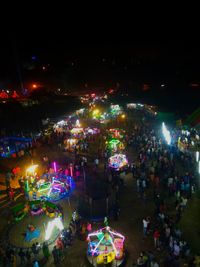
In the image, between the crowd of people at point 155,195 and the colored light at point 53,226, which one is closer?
the crowd of people at point 155,195

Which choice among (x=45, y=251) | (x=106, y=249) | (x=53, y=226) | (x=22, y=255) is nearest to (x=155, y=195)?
(x=106, y=249)

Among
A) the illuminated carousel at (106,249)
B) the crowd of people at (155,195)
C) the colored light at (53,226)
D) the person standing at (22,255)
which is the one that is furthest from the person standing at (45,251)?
the illuminated carousel at (106,249)

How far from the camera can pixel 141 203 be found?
16094mm

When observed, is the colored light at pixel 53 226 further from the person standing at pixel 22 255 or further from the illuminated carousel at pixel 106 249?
the illuminated carousel at pixel 106 249

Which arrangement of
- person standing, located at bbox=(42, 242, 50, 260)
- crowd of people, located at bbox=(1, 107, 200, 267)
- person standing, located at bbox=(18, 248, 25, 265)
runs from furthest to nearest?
person standing, located at bbox=(42, 242, 50, 260) → person standing, located at bbox=(18, 248, 25, 265) → crowd of people, located at bbox=(1, 107, 200, 267)

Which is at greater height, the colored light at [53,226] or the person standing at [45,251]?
the colored light at [53,226]

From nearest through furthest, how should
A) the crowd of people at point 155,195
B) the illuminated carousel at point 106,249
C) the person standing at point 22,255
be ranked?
the illuminated carousel at point 106,249 < the crowd of people at point 155,195 < the person standing at point 22,255

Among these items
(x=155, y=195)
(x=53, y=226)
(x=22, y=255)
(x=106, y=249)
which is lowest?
(x=22, y=255)

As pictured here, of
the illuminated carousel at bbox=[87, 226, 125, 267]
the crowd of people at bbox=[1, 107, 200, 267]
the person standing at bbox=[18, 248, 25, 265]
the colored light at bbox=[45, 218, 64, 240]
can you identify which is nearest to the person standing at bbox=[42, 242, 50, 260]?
the crowd of people at bbox=[1, 107, 200, 267]

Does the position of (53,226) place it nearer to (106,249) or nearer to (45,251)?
(45,251)

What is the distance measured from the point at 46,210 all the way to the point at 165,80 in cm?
6766

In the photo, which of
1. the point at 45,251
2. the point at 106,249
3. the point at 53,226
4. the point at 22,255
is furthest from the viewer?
the point at 53,226

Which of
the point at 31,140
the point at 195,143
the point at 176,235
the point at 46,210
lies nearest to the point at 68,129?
the point at 31,140

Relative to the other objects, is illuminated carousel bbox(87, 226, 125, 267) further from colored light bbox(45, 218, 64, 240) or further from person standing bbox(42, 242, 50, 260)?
colored light bbox(45, 218, 64, 240)
